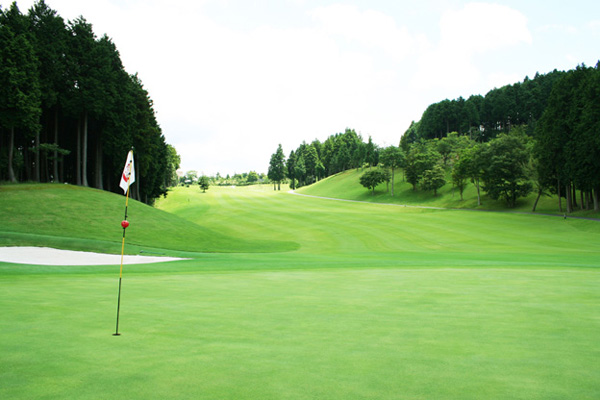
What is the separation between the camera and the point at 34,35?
37.1m

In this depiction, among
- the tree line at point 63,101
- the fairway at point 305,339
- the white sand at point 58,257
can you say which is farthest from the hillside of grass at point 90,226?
the fairway at point 305,339

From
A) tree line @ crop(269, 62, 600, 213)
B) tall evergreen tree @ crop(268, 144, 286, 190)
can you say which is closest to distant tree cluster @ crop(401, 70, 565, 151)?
tree line @ crop(269, 62, 600, 213)

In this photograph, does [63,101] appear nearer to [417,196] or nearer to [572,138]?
[572,138]

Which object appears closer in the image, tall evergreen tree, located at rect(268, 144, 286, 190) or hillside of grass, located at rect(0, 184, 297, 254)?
hillside of grass, located at rect(0, 184, 297, 254)

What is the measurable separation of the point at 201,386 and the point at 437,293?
23.8 ft

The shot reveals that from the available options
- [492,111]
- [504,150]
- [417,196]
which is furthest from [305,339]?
[492,111]

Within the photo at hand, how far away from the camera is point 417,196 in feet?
276

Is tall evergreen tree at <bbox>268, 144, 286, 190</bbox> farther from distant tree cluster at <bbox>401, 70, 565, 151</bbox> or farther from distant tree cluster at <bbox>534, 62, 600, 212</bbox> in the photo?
distant tree cluster at <bbox>534, 62, 600, 212</bbox>

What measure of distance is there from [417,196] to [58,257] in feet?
248

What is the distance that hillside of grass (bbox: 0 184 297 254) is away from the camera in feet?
80.4

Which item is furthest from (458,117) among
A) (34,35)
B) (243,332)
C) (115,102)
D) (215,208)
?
(243,332)

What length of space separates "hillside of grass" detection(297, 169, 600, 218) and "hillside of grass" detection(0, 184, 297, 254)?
4491 cm

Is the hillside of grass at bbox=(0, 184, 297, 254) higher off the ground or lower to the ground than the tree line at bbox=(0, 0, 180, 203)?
lower

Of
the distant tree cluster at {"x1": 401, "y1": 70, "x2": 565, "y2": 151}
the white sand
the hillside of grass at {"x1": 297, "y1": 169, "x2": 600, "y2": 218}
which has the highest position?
the distant tree cluster at {"x1": 401, "y1": 70, "x2": 565, "y2": 151}
